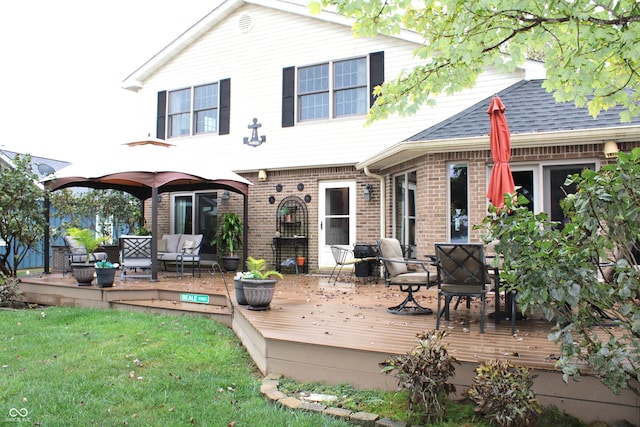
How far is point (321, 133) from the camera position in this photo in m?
11.1

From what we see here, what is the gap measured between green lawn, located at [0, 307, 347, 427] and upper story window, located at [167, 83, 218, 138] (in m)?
7.20

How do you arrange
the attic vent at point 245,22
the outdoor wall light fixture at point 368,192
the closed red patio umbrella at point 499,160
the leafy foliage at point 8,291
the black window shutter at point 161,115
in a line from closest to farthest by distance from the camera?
the closed red patio umbrella at point 499,160, the leafy foliage at point 8,291, the outdoor wall light fixture at point 368,192, the attic vent at point 245,22, the black window shutter at point 161,115

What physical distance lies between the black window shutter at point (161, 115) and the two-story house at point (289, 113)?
30mm

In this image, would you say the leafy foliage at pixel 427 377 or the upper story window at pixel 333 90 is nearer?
the leafy foliage at pixel 427 377

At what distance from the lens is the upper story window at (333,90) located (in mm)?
10867

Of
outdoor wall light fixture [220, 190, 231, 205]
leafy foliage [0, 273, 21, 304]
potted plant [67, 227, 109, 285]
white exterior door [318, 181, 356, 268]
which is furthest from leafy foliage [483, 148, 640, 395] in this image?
outdoor wall light fixture [220, 190, 231, 205]

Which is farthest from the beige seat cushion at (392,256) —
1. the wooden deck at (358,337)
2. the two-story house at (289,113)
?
the two-story house at (289,113)

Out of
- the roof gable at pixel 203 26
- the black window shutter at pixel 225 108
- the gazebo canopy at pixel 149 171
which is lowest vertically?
the gazebo canopy at pixel 149 171

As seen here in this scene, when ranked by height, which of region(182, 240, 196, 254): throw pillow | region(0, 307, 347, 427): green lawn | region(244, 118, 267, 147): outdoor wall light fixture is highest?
region(244, 118, 267, 147): outdoor wall light fixture

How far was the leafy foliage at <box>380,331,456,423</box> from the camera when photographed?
3.22 meters

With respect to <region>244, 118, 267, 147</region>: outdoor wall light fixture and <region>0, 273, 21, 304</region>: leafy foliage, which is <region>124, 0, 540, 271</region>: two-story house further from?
<region>0, 273, 21, 304</region>: leafy foliage

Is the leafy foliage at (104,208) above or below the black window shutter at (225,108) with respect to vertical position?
below

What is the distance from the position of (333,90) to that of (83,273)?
20.8ft

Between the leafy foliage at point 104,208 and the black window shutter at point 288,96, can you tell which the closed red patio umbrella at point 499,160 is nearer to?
the black window shutter at point 288,96
